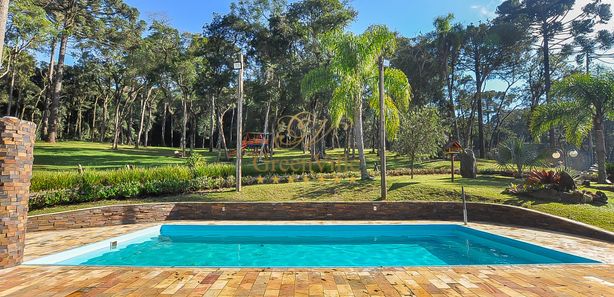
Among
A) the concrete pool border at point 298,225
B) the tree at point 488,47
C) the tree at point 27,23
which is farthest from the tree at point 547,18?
the tree at point 27,23

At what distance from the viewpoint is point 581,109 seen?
16.6m

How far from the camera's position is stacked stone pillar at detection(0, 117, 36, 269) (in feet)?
19.8

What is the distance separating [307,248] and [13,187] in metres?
6.78

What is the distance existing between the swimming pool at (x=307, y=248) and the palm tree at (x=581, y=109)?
10441mm

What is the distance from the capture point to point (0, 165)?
6.03 metres

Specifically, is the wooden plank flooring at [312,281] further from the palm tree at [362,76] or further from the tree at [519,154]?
the tree at [519,154]

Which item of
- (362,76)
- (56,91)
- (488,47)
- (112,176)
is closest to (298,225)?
(362,76)

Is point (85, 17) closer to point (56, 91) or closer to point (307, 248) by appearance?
point (56, 91)

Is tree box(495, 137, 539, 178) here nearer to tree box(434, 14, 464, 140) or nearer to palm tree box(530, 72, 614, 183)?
palm tree box(530, 72, 614, 183)

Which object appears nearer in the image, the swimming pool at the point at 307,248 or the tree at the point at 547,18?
the swimming pool at the point at 307,248

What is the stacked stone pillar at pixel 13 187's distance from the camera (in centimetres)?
603

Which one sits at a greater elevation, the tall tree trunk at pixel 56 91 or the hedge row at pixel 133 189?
the tall tree trunk at pixel 56 91

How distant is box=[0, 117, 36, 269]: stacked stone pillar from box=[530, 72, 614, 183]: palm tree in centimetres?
2010

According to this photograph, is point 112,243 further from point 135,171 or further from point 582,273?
point 582,273
